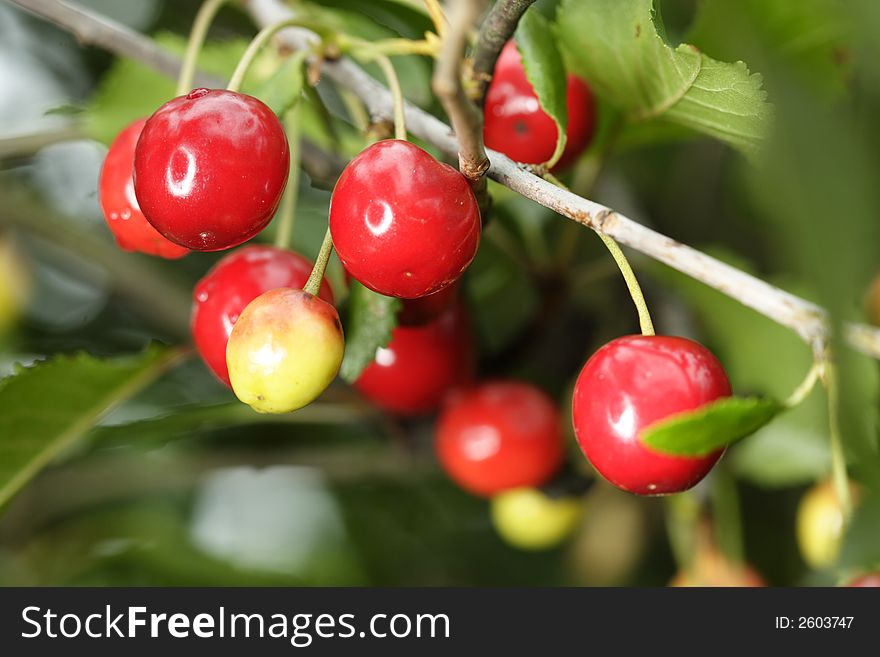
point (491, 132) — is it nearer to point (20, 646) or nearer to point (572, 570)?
point (20, 646)

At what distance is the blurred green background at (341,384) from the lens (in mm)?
876

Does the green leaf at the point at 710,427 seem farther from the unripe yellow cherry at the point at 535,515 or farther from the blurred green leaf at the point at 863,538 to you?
the unripe yellow cherry at the point at 535,515

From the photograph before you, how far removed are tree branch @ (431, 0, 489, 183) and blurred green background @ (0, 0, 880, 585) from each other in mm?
199

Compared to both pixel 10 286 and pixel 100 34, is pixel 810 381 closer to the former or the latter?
pixel 100 34

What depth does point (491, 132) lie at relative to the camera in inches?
25.2

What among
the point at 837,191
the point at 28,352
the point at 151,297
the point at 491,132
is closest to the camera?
the point at 837,191

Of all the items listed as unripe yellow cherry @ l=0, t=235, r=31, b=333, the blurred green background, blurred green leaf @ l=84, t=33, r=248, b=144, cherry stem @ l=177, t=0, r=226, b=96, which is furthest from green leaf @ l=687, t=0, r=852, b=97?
unripe yellow cherry @ l=0, t=235, r=31, b=333

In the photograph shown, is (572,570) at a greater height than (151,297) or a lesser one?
lesser

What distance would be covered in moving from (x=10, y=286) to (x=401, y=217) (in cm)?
93

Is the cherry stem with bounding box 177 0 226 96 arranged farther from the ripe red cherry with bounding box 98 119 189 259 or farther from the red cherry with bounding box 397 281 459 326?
the red cherry with bounding box 397 281 459 326

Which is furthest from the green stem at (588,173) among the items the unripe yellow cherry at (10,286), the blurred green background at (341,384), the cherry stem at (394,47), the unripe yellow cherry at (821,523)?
the unripe yellow cherry at (10,286)

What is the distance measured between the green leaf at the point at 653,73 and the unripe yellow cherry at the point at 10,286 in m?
0.85

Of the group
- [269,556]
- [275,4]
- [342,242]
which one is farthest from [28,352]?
[342,242]

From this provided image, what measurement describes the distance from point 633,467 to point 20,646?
53cm
